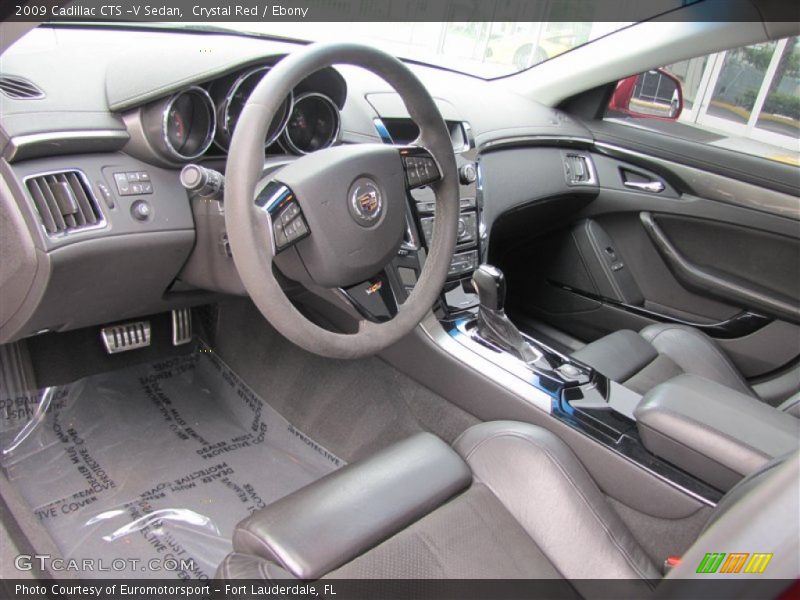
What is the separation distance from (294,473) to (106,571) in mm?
513

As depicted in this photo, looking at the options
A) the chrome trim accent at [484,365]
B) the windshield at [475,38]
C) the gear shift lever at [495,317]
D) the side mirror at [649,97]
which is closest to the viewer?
the chrome trim accent at [484,365]

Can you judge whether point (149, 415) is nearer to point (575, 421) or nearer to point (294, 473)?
point (294, 473)

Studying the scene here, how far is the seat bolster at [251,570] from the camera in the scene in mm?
941

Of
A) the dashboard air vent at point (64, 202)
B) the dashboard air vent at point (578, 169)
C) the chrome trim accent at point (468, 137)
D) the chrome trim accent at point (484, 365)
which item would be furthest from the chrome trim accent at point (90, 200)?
the dashboard air vent at point (578, 169)

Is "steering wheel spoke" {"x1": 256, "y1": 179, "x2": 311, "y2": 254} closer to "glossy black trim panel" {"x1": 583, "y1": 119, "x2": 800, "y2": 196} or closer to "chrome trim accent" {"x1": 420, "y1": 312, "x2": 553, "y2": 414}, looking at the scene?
"chrome trim accent" {"x1": 420, "y1": 312, "x2": 553, "y2": 414}

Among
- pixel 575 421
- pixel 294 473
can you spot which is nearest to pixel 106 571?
pixel 294 473

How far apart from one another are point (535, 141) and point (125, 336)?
1375 millimetres

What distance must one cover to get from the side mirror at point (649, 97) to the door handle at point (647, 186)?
0.25 metres

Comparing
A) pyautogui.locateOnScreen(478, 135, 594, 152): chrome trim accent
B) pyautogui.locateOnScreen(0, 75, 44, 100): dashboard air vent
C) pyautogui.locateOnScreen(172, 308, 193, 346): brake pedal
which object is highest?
pyautogui.locateOnScreen(0, 75, 44, 100): dashboard air vent

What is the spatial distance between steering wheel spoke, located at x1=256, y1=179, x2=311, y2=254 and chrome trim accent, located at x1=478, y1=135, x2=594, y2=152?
94 cm

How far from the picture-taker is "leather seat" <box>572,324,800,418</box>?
5.45ft

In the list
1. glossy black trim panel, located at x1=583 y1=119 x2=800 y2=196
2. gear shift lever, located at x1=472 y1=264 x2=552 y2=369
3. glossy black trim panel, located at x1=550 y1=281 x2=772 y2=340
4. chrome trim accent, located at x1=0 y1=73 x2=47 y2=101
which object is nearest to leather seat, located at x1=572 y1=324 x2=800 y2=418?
gear shift lever, located at x1=472 y1=264 x2=552 y2=369

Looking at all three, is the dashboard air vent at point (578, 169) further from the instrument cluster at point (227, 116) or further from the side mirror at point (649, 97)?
the instrument cluster at point (227, 116)

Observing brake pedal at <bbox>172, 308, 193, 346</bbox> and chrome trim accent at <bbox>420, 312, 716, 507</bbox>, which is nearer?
chrome trim accent at <bbox>420, 312, 716, 507</bbox>
